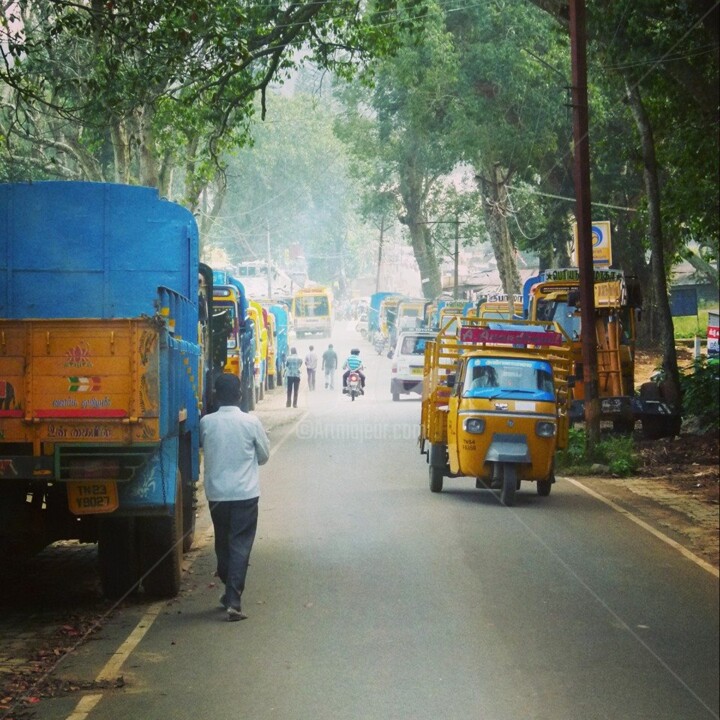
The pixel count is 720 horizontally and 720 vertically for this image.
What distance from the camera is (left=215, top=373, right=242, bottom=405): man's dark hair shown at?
9797 millimetres

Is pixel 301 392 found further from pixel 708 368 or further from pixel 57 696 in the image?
pixel 57 696

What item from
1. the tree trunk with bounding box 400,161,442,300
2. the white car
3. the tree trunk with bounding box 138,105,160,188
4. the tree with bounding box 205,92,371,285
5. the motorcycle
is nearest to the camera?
the tree trunk with bounding box 138,105,160,188

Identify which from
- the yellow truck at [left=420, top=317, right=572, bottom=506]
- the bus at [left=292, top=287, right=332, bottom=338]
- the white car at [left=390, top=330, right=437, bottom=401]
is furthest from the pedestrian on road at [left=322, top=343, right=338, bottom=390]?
the bus at [left=292, top=287, right=332, bottom=338]

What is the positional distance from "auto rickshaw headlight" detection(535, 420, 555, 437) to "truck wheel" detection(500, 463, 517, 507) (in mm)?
556

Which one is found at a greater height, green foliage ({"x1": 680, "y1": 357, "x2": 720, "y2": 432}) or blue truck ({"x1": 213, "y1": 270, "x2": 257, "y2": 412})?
blue truck ({"x1": 213, "y1": 270, "x2": 257, "y2": 412})

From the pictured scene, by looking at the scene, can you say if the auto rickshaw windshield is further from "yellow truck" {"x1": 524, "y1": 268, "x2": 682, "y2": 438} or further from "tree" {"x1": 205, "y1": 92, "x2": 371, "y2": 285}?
"tree" {"x1": 205, "y1": 92, "x2": 371, "y2": 285}

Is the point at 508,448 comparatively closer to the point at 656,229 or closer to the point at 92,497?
the point at 92,497

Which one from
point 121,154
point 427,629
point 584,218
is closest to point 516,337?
point 584,218

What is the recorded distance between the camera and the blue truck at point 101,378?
9.02 m

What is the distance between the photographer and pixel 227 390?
32.1ft

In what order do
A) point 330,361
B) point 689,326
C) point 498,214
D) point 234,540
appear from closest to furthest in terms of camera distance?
point 234,540 → point 330,361 → point 498,214 → point 689,326

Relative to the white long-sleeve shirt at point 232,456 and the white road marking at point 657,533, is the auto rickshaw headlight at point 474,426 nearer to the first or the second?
the white road marking at point 657,533

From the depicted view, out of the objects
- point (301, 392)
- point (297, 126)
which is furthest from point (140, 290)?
point (297, 126)

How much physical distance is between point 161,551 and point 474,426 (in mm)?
6748
